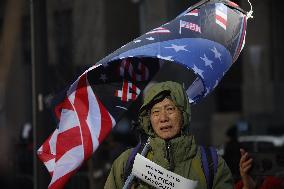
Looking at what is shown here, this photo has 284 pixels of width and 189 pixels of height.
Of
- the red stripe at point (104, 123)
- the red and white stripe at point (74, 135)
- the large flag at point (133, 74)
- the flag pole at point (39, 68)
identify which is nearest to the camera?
the large flag at point (133, 74)

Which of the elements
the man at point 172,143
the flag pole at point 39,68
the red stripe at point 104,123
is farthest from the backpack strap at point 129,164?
the flag pole at point 39,68

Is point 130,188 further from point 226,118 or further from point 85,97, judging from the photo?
point 226,118

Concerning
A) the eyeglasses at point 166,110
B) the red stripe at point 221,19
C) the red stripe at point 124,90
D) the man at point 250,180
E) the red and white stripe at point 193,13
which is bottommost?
the man at point 250,180

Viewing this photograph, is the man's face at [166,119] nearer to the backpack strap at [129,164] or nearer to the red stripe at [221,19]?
the backpack strap at [129,164]

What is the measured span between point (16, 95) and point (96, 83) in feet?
75.9

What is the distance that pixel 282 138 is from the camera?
65.9 ft

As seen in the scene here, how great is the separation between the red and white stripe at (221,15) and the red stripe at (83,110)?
1.11 meters

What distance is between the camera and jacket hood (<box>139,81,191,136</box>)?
12.9 feet

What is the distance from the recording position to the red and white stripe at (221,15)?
5316mm

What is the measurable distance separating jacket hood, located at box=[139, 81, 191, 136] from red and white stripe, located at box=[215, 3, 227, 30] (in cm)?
145

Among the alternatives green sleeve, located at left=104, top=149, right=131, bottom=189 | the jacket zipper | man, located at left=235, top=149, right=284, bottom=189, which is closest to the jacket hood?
the jacket zipper

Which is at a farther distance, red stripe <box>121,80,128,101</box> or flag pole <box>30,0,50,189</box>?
flag pole <box>30,0,50,189</box>

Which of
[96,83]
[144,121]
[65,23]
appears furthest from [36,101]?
[65,23]

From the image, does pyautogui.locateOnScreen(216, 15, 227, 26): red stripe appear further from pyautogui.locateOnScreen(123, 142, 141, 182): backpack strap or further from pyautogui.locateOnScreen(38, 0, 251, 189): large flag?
pyautogui.locateOnScreen(123, 142, 141, 182): backpack strap
